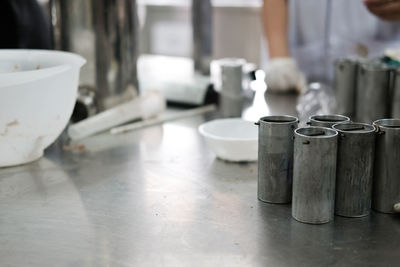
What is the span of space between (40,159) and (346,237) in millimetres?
730

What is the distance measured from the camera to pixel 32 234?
824mm

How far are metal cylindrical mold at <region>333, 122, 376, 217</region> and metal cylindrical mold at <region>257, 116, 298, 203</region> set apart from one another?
3.4 inches

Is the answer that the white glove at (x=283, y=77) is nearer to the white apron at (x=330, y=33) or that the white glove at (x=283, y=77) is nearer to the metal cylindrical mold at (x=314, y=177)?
the white apron at (x=330, y=33)

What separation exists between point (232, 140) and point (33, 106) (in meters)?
0.42

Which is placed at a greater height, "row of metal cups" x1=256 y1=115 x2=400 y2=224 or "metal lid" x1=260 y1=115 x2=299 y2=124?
"metal lid" x1=260 y1=115 x2=299 y2=124

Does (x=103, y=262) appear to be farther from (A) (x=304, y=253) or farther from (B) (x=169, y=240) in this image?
(A) (x=304, y=253)

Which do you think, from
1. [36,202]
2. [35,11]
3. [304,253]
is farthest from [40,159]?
[35,11]

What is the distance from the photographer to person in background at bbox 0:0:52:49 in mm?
1963

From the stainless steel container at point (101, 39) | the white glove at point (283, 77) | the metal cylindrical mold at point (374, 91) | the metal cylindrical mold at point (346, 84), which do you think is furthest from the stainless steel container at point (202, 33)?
the metal cylindrical mold at point (374, 91)

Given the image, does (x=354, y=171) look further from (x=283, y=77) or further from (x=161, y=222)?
(x=283, y=77)

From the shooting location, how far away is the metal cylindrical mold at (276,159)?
0.91 metres

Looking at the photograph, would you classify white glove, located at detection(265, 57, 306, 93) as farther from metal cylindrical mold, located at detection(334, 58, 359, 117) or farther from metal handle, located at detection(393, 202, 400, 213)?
metal handle, located at detection(393, 202, 400, 213)

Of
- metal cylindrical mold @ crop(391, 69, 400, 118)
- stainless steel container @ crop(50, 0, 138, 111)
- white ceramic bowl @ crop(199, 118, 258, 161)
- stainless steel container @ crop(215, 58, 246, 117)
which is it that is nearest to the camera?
white ceramic bowl @ crop(199, 118, 258, 161)

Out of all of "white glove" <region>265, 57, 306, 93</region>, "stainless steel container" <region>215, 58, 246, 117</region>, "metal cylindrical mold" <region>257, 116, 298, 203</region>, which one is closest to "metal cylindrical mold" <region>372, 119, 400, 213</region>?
"metal cylindrical mold" <region>257, 116, 298, 203</region>
